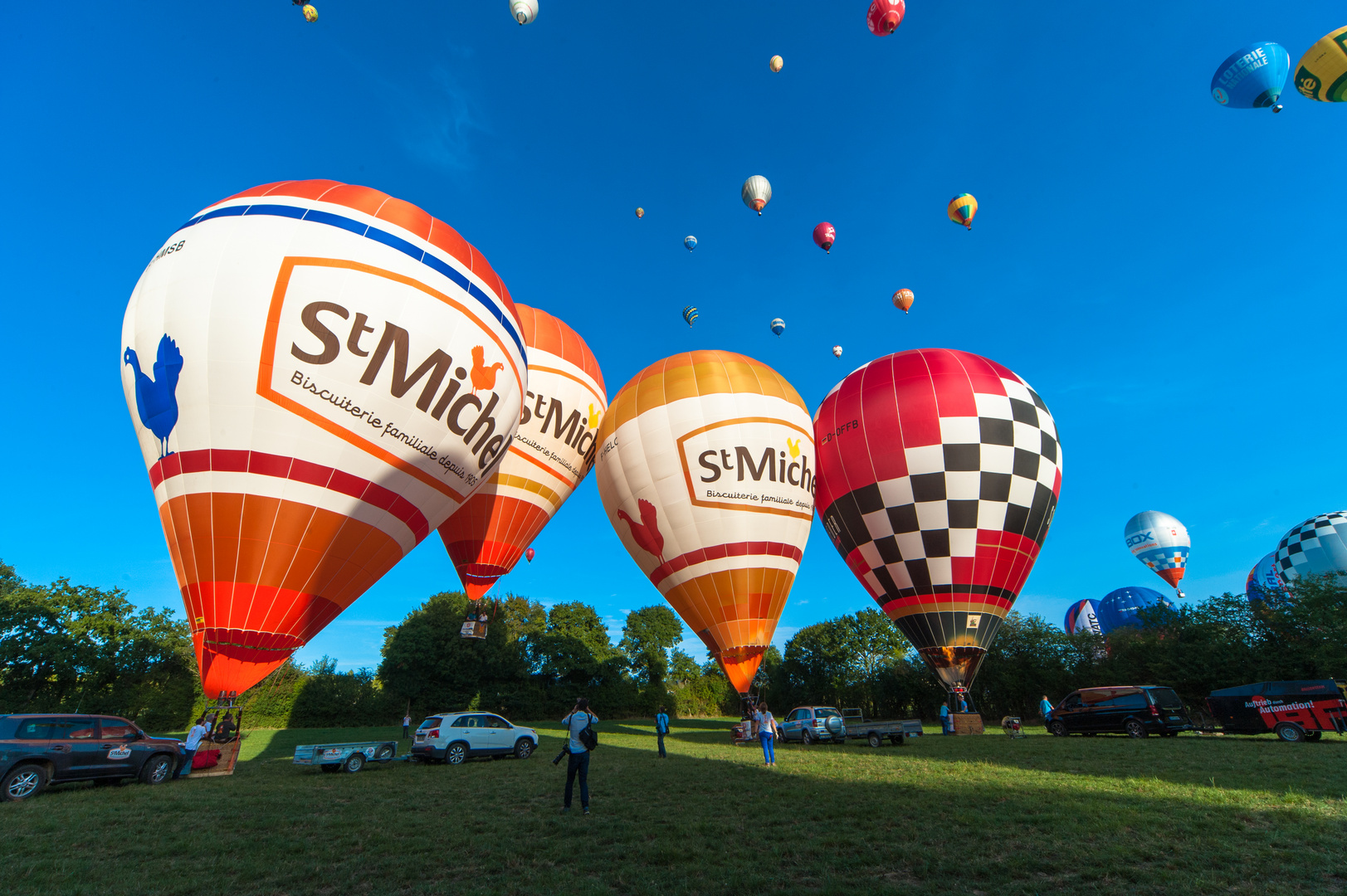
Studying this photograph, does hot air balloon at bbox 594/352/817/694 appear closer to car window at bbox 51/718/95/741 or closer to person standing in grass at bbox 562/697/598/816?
person standing in grass at bbox 562/697/598/816

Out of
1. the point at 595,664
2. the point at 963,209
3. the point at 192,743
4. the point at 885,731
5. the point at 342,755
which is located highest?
the point at 963,209

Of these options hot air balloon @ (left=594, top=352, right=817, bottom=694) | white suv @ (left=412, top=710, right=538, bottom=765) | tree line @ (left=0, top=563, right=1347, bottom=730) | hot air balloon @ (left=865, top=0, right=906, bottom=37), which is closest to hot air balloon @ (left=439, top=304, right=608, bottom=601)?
hot air balloon @ (left=594, top=352, right=817, bottom=694)

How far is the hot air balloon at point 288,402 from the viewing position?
11055 millimetres

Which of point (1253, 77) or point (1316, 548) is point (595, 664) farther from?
point (1253, 77)

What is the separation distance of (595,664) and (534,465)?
2943 cm

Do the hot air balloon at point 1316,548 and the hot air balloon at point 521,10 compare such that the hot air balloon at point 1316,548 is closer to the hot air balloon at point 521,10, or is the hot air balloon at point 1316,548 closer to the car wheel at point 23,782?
the hot air balloon at point 521,10

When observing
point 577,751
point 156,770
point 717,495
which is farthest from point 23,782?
point 717,495

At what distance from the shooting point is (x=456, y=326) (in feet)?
44.2

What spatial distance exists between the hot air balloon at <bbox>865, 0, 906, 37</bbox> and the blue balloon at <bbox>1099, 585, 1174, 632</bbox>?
4435 centimetres

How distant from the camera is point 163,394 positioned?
11.4 meters

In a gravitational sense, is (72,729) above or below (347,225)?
below

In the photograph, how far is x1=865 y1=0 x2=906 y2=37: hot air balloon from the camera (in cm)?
2119

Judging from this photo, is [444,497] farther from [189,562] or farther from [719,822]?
[719,822]

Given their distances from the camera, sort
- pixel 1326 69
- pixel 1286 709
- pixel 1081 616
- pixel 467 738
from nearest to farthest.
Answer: pixel 467 738
pixel 1286 709
pixel 1326 69
pixel 1081 616
